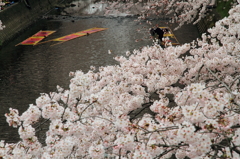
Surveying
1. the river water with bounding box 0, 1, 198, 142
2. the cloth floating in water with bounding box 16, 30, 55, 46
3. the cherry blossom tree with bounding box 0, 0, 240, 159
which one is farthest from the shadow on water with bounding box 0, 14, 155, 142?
the cherry blossom tree with bounding box 0, 0, 240, 159

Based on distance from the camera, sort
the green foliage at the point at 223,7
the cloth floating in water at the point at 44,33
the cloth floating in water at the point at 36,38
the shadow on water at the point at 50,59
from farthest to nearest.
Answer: the cloth floating in water at the point at 44,33 → the cloth floating in water at the point at 36,38 → the green foliage at the point at 223,7 → the shadow on water at the point at 50,59

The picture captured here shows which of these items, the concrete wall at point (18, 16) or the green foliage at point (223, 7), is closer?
the green foliage at point (223, 7)

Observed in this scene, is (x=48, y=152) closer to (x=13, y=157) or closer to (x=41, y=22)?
(x=13, y=157)

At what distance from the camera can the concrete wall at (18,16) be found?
20783 mm

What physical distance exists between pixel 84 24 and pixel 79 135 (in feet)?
65.6

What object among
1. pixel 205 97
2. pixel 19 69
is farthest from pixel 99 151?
pixel 19 69

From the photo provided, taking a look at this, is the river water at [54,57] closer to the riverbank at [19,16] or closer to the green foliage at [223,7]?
the riverbank at [19,16]

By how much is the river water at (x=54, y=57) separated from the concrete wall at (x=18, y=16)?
710 millimetres

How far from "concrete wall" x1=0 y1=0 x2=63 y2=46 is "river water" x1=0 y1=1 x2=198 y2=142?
71 centimetres

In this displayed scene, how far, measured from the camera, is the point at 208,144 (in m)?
3.12

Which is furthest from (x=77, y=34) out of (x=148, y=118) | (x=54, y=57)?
(x=148, y=118)

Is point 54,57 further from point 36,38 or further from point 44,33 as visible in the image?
point 44,33

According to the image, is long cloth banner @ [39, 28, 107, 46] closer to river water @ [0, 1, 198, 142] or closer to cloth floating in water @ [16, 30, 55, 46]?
river water @ [0, 1, 198, 142]

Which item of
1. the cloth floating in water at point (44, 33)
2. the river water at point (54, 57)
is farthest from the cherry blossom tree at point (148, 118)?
the cloth floating in water at point (44, 33)
